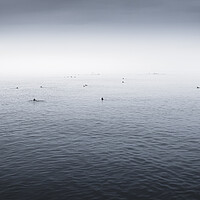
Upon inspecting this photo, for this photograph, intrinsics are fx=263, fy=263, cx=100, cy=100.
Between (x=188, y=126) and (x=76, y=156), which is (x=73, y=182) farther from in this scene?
(x=188, y=126)

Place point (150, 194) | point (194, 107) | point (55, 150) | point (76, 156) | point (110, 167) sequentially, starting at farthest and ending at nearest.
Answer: point (194, 107) → point (55, 150) → point (76, 156) → point (110, 167) → point (150, 194)

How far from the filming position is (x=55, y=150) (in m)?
53.6

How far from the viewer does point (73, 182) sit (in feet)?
128

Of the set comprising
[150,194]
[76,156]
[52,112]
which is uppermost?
[52,112]

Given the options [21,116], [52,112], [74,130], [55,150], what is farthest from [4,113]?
[55,150]

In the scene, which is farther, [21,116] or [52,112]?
[52,112]

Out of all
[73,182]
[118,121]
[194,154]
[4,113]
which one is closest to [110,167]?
[73,182]

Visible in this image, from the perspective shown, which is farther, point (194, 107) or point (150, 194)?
point (194, 107)

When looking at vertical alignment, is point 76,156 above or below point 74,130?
below

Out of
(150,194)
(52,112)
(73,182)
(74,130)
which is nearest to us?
(150,194)

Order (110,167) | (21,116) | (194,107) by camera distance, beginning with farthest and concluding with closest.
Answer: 1. (194,107)
2. (21,116)
3. (110,167)

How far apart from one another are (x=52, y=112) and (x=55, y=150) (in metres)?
45.9

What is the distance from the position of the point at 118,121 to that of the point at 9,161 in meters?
41.2

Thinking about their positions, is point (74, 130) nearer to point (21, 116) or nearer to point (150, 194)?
point (21, 116)
